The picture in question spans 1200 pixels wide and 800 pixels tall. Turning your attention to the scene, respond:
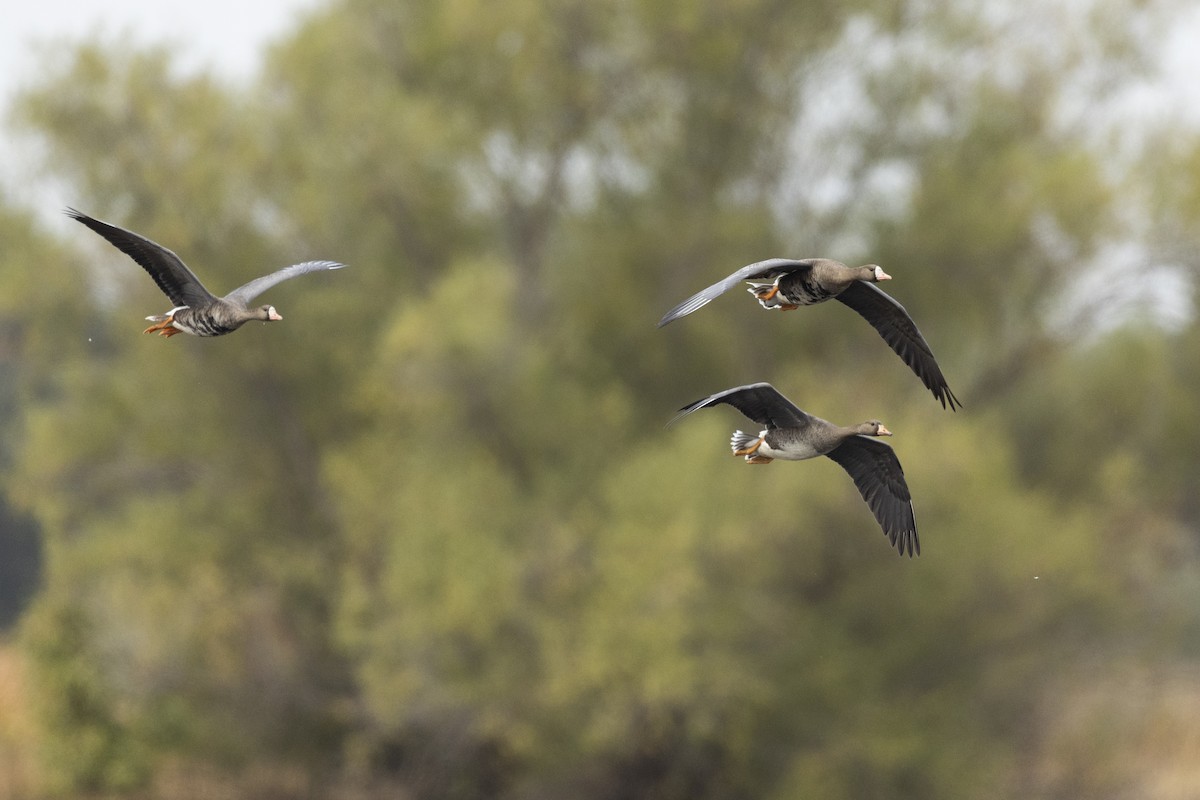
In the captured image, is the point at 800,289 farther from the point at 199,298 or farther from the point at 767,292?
the point at 199,298

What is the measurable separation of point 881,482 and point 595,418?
47.7 ft

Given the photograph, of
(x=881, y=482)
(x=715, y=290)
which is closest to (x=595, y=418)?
(x=881, y=482)

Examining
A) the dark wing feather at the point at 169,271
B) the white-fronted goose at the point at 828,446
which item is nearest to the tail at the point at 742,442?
the white-fronted goose at the point at 828,446

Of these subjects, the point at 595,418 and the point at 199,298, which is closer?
the point at 199,298

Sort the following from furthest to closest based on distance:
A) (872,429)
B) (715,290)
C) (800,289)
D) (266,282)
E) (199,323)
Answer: (872,429)
(800,289)
(199,323)
(266,282)
(715,290)

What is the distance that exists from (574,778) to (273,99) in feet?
38.6

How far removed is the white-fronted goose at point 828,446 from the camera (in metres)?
10.8

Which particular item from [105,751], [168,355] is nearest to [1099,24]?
[168,355]

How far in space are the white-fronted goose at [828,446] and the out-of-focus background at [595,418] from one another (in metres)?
11.4

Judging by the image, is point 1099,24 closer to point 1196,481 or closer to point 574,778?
point 1196,481

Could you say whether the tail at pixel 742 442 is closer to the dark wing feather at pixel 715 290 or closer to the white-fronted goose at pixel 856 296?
the white-fronted goose at pixel 856 296

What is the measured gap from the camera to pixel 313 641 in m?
27.0

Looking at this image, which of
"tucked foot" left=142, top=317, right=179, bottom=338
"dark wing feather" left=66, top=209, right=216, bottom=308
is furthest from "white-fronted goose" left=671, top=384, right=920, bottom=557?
"tucked foot" left=142, top=317, right=179, bottom=338

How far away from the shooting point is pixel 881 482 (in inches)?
464
